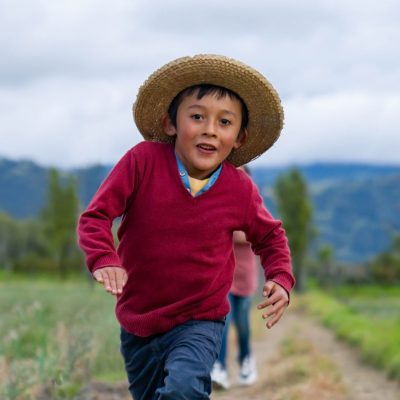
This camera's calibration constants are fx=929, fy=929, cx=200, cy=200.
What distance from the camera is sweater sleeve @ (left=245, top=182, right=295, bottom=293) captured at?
4.22m

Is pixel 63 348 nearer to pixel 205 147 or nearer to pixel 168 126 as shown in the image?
pixel 168 126

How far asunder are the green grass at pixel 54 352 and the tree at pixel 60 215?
5348cm

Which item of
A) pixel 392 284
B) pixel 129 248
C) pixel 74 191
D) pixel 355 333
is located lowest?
pixel 392 284

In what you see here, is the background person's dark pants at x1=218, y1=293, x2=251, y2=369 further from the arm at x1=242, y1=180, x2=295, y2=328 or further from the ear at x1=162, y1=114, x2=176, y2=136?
the ear at x1=162, y1=114, x2=176, y2=136

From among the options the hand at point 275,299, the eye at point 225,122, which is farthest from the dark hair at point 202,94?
the hand at point 275,299

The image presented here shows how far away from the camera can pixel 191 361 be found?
3.83 meters

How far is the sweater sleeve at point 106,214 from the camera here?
148 inches

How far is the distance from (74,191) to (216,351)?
69.9 metres

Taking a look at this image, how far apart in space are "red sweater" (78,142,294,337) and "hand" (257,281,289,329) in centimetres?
5

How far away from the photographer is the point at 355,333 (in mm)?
13688

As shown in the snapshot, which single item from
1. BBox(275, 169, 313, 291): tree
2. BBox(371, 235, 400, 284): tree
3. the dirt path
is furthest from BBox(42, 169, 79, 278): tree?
the dirt path

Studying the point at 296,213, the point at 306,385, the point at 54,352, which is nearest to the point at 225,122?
the point at 306,385

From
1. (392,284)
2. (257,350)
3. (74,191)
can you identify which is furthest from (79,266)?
(257,350)

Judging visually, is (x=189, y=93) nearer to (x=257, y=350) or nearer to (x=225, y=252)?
(x=225, y=252)
